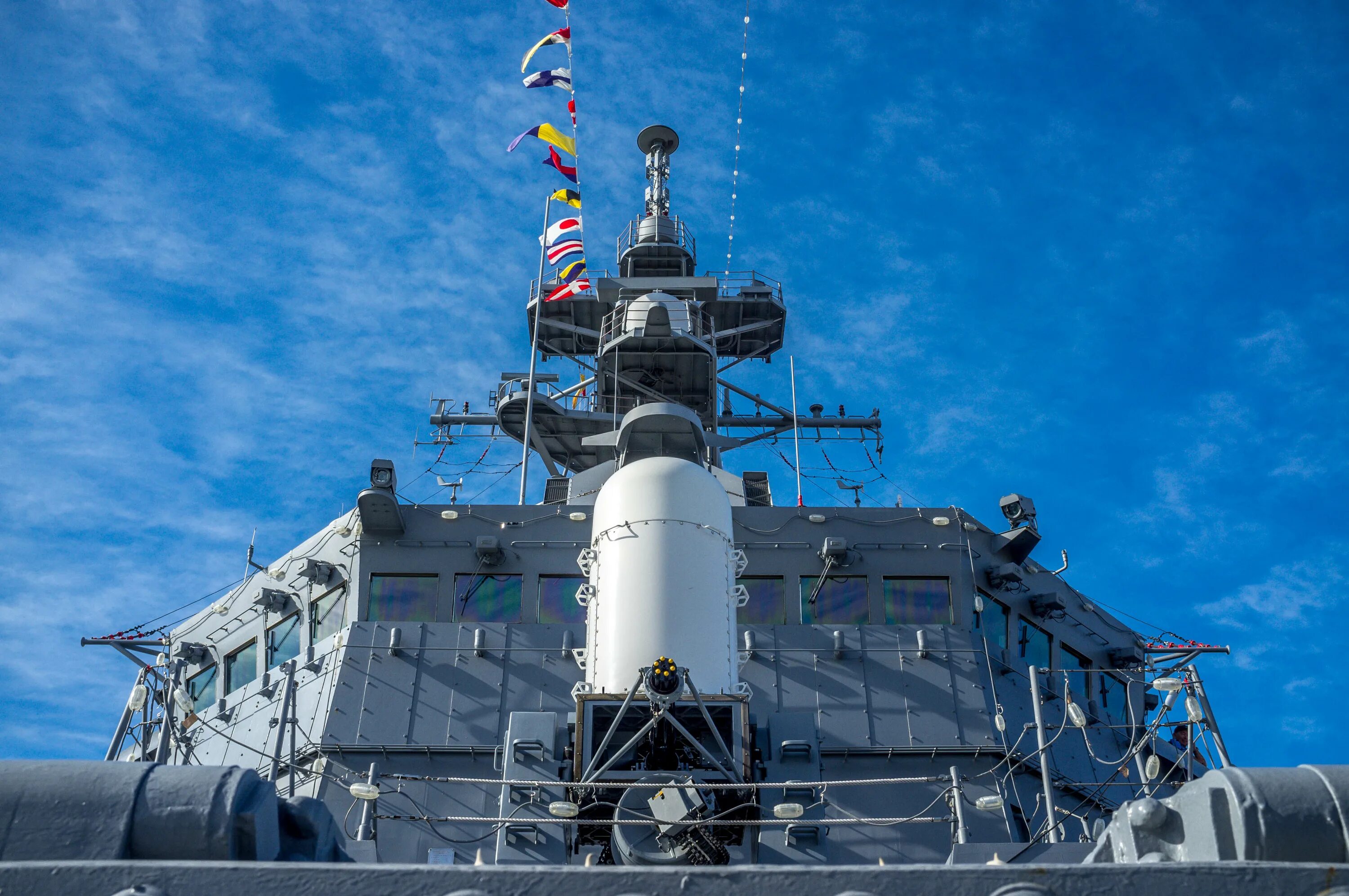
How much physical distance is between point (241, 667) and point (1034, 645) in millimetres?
11068

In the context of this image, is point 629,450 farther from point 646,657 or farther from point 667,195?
point 667,195

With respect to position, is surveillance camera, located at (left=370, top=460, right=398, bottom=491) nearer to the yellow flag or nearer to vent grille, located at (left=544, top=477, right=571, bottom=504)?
vent grille, located at (left=544, top=477, right=571, bottom=504)

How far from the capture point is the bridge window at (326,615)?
16000 millimetres

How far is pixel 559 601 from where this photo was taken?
1577 centimetres

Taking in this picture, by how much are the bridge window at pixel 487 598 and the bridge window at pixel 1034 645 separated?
6767 mm

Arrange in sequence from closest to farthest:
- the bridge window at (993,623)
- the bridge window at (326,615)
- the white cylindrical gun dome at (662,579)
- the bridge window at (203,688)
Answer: the white cylindrical gun dome at (662,579), the bridge window at (993,623), the bridge window at (326,615), the bridge window at (203,688)

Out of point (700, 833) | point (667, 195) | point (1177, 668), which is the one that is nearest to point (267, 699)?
point (700, 833)

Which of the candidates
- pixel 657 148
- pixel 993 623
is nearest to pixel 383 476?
pixel 993 623

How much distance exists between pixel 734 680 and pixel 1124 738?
8324mm

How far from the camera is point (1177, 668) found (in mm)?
11172

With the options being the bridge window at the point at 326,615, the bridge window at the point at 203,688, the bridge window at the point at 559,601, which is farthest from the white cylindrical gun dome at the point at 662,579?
the bridge window at the point at 203,688

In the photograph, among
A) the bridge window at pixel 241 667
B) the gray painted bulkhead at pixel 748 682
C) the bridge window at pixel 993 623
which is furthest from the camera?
the bridge window at pixel 241 667

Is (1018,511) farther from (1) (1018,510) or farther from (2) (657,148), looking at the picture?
(2) (657,148)

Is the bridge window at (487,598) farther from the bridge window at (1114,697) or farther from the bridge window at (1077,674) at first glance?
the bridge window at (1114,697)
